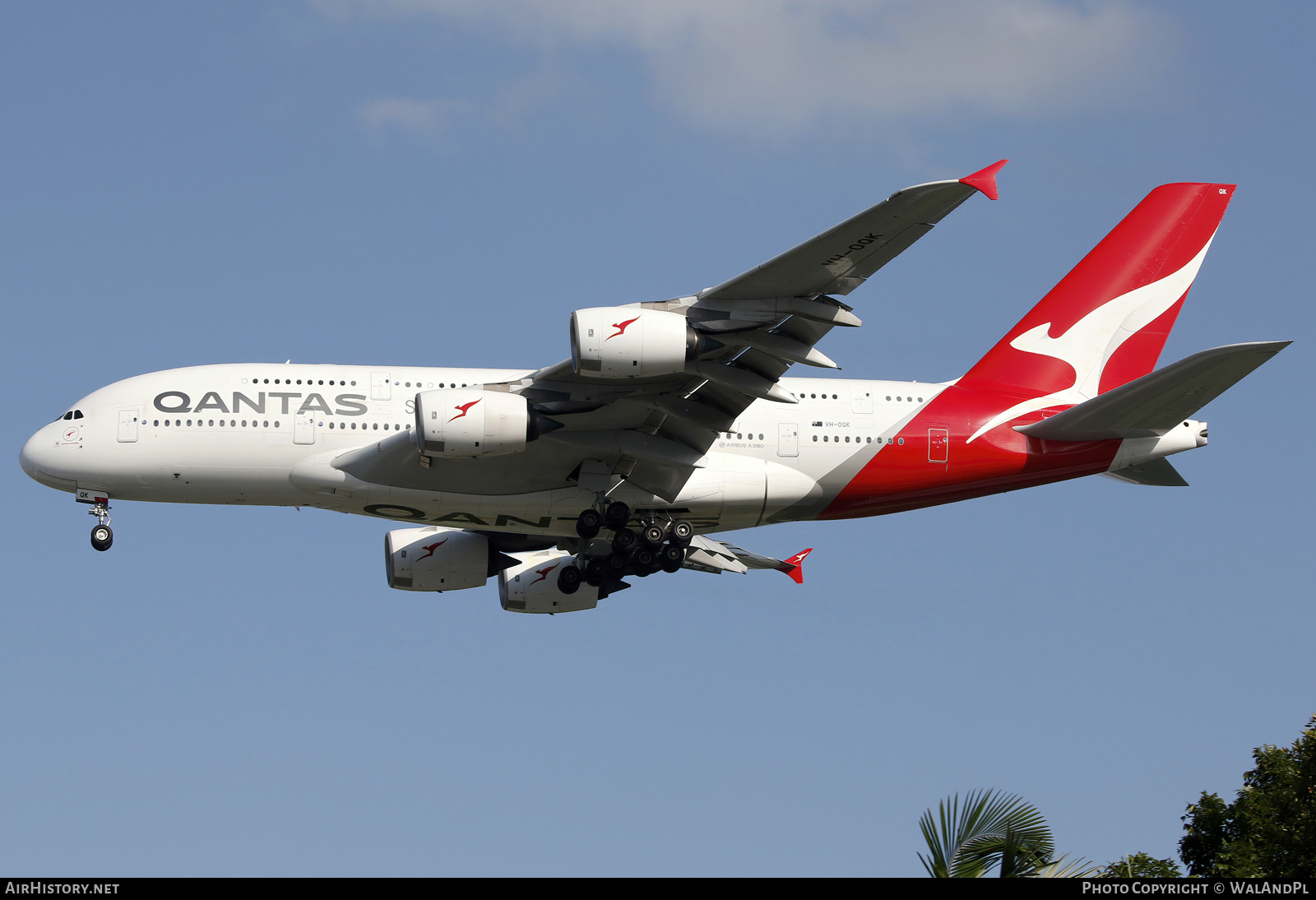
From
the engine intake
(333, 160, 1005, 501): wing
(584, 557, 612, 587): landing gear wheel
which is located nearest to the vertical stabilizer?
(333, 160, 1005, 501): wing

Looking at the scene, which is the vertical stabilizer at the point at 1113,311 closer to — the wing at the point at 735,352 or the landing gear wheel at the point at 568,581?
the wing at the point at 735,352

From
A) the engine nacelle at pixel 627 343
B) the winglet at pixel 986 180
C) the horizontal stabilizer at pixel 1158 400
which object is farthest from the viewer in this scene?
the horizontal stabilizer at pixel 1158 400

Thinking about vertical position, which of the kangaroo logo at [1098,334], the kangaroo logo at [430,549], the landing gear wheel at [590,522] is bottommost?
the landing gear wheel at [590,522]

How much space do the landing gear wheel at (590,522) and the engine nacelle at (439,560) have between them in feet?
18.6

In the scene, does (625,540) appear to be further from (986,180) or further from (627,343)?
(986,180)

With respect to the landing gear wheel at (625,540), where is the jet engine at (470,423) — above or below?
above

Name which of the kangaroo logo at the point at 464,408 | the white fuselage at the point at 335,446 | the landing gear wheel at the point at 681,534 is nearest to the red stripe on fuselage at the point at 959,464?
the white fuselage at the point at 335,446

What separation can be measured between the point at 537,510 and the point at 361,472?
3.74 meters

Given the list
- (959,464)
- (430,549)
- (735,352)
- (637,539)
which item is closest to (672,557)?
(637,539)

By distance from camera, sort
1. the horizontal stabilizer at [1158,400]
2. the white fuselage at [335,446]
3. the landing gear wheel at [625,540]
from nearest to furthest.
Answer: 1. the horizontal stabilizer at [1158,400]
2. the white fuselage at [335,446]
3. the landing gear wheel at [625,540]

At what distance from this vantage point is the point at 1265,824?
2553cm

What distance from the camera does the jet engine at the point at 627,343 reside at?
24.3m
